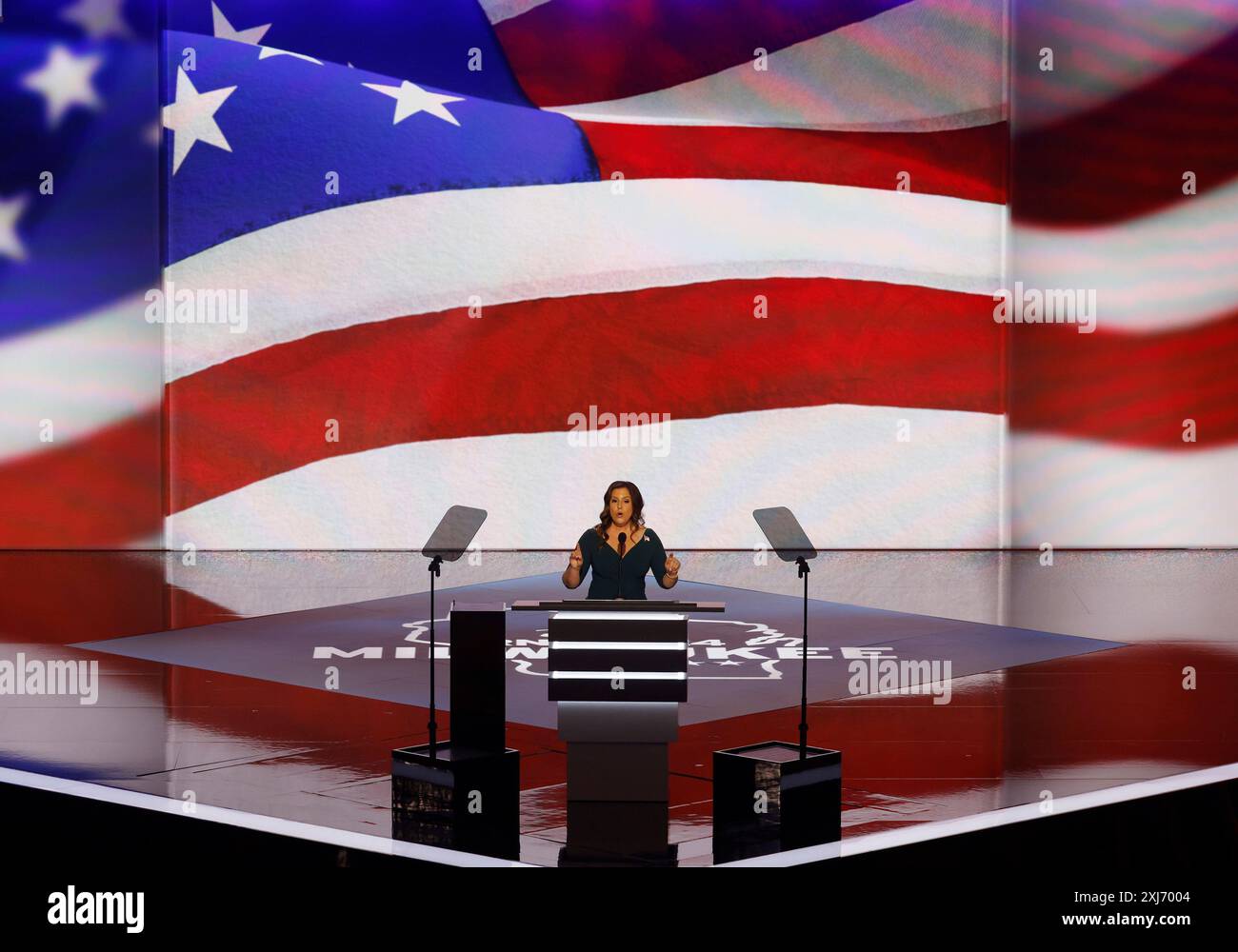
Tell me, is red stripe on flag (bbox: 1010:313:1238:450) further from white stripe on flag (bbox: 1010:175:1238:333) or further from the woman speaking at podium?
the woman speaking at podium

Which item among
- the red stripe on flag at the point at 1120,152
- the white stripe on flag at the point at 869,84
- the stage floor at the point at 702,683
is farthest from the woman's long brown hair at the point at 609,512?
the red stripe on flag at the point at 1120,152

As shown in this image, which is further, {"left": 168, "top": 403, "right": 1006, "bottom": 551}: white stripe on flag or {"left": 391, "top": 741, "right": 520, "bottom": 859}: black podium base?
{"left": 168, "top": 403, "right": 1006, "bottom": 551}: white stripe on flag

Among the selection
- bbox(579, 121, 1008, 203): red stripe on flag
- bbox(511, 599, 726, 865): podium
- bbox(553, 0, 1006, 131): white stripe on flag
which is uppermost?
bbox(553, 0, 1006, 131): white stripe on flag

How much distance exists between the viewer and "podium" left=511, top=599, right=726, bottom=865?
148 inches

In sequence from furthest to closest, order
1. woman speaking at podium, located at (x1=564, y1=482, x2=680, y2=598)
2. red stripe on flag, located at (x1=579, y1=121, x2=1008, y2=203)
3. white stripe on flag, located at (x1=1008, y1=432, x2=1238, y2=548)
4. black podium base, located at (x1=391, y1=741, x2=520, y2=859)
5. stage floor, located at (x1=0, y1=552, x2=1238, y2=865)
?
white stripe on flag, located at (x1=1008, y1=432, x2=1238, y2=548)
red stripe on flag, located at (x1=579, y1=121, x2=1008, y2=203)
woman speaking at podium, located at (x1=564, y1=482, x2=680, y2=598)
stage floor, located at (x1=0, y1=552, x2=1238, y2=865)
black podium base, located at (x1=391, y1=741, x2=520, y2=859)

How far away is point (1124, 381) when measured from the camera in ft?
34.4

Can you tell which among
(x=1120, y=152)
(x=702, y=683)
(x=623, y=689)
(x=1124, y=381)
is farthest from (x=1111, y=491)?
(x=623, y=689)

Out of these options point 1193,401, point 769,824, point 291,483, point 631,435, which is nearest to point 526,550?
point 631,435

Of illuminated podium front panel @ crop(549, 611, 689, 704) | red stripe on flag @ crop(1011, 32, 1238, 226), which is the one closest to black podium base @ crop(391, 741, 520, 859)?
illuminated podium front panel @ crop(549, 611, 689, 704)

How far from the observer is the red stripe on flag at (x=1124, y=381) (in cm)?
1048

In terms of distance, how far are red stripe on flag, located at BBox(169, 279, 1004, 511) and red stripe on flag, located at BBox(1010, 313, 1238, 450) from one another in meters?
0.27

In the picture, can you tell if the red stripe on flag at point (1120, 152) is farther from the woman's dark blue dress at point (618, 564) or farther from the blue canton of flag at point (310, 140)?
the woman's dark blue dress at point (618, 564)

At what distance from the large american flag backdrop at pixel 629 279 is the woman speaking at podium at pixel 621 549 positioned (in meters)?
4.78

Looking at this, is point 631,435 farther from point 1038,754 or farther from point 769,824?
point 769,824
